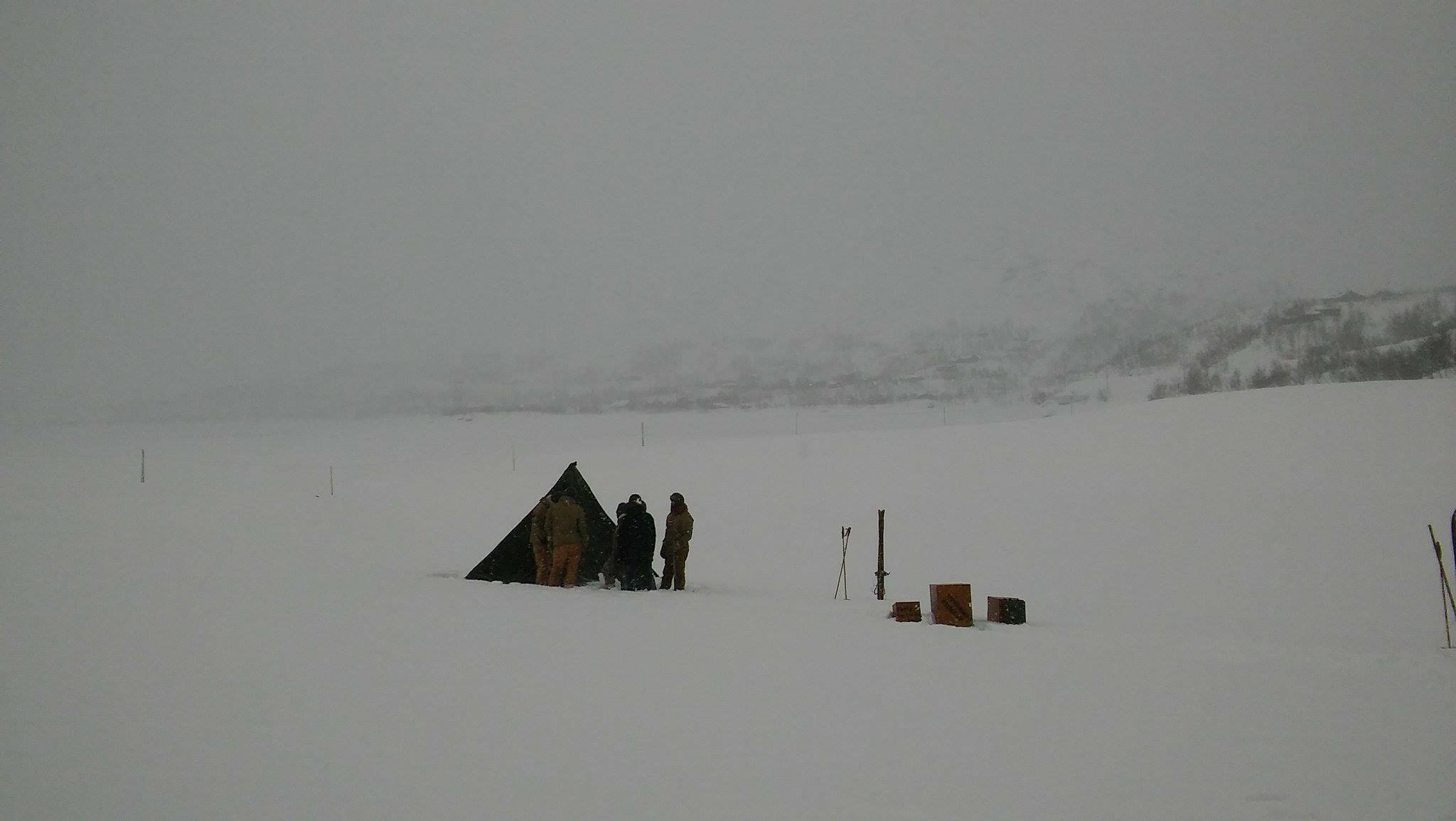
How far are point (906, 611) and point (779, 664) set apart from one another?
9.91 ft

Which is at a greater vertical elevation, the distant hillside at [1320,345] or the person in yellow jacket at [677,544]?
the distant hillside at [1320,345]

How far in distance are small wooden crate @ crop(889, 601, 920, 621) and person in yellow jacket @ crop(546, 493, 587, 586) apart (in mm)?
4900

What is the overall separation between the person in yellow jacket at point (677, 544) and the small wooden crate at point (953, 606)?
398cm

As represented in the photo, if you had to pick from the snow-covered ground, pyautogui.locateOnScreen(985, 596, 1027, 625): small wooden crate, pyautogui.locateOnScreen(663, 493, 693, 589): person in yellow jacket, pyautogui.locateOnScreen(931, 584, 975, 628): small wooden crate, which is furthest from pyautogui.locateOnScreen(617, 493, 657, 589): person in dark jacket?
pyautogui.locateOnScreen(985, 596, 1027, 625): small wooden crate

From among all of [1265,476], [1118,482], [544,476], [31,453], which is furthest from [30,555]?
[31,453]

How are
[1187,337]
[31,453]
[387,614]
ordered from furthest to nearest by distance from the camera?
[1187,337], [31,453], [387,614]

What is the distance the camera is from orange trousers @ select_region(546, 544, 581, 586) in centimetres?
1311

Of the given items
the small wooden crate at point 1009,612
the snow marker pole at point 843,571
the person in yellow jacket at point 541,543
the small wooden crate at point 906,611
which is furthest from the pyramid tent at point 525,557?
the small wooden crate at point 1009,612

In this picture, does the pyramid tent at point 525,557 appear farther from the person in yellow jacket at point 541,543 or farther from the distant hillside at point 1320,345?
the distant hillside at point 1320,345

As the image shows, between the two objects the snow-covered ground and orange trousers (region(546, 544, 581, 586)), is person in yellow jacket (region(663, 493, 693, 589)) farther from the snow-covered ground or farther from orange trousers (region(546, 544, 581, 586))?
orange trousers (region(546, 544, 581, 586))

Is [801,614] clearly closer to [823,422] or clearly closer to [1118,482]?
[1118,482]

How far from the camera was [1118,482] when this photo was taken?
2364 centimetres

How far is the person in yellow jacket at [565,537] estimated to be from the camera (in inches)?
515

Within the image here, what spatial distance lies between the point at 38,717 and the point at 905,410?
191 feet
